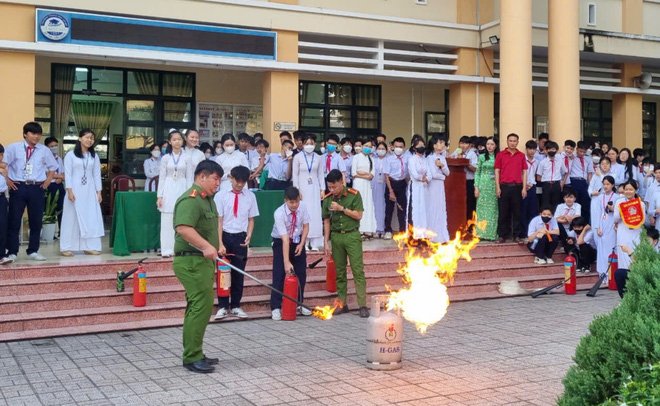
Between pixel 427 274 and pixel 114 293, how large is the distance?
4.19 m

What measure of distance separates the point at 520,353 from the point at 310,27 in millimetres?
10199

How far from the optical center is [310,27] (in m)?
16.5

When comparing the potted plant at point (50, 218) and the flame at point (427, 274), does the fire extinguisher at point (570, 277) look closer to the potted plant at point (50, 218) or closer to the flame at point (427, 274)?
the flame at point (427, 274)

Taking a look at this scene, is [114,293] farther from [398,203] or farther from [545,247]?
[545,247]

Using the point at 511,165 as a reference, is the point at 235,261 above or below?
below

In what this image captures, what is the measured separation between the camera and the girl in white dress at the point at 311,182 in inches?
510

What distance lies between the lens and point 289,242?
1027 cm

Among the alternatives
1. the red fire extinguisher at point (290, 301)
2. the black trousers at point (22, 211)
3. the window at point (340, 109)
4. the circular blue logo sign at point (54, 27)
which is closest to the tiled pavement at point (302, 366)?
the red fire extinguisher at point (290, 301)

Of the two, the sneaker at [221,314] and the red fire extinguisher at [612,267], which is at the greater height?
the red fire extinguisher at [612,267]

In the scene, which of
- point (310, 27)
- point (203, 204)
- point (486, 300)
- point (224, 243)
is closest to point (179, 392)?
point (203, 204)

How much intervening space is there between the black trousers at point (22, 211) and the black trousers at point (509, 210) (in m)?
7.89

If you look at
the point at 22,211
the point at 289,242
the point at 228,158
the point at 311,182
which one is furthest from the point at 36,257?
the point at 311,182

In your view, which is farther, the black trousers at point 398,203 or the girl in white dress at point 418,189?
the black trousers at point 398,203

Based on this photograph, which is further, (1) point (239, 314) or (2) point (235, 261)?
(1) point (239, 314)
